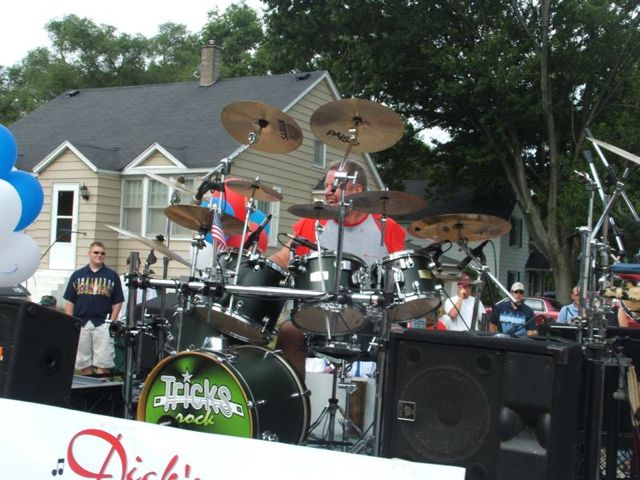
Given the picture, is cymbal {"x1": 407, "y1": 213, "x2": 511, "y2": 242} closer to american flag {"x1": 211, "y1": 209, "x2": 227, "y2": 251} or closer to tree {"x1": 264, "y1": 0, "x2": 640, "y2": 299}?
american flag {"x1": 211, "y1": 209, "x2": 227, "y2": 251}

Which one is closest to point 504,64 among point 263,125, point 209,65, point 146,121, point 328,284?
point 209,65

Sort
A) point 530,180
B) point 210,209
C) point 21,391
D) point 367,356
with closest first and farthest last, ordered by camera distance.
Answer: point 21,391
point 367,356
point 210,209
point 530,180

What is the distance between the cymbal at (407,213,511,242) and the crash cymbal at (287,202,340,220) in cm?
58

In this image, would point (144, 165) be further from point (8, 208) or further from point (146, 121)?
point (8, 208)

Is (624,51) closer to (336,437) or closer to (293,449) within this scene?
(336,437)

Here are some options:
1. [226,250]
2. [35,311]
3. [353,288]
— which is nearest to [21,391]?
[35,311]

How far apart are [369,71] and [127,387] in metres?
20.4

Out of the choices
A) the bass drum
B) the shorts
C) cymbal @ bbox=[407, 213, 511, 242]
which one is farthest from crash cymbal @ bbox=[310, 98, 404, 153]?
the shorts

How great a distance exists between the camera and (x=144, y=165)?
18.8 m

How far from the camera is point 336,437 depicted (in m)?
5.64

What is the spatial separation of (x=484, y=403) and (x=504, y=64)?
20.4 m

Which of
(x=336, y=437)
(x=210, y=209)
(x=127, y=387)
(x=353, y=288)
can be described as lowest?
(x=336, y=437)

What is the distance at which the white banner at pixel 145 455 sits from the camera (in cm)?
314

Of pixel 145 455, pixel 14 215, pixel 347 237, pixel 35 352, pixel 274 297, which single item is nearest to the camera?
pixel 145 455
